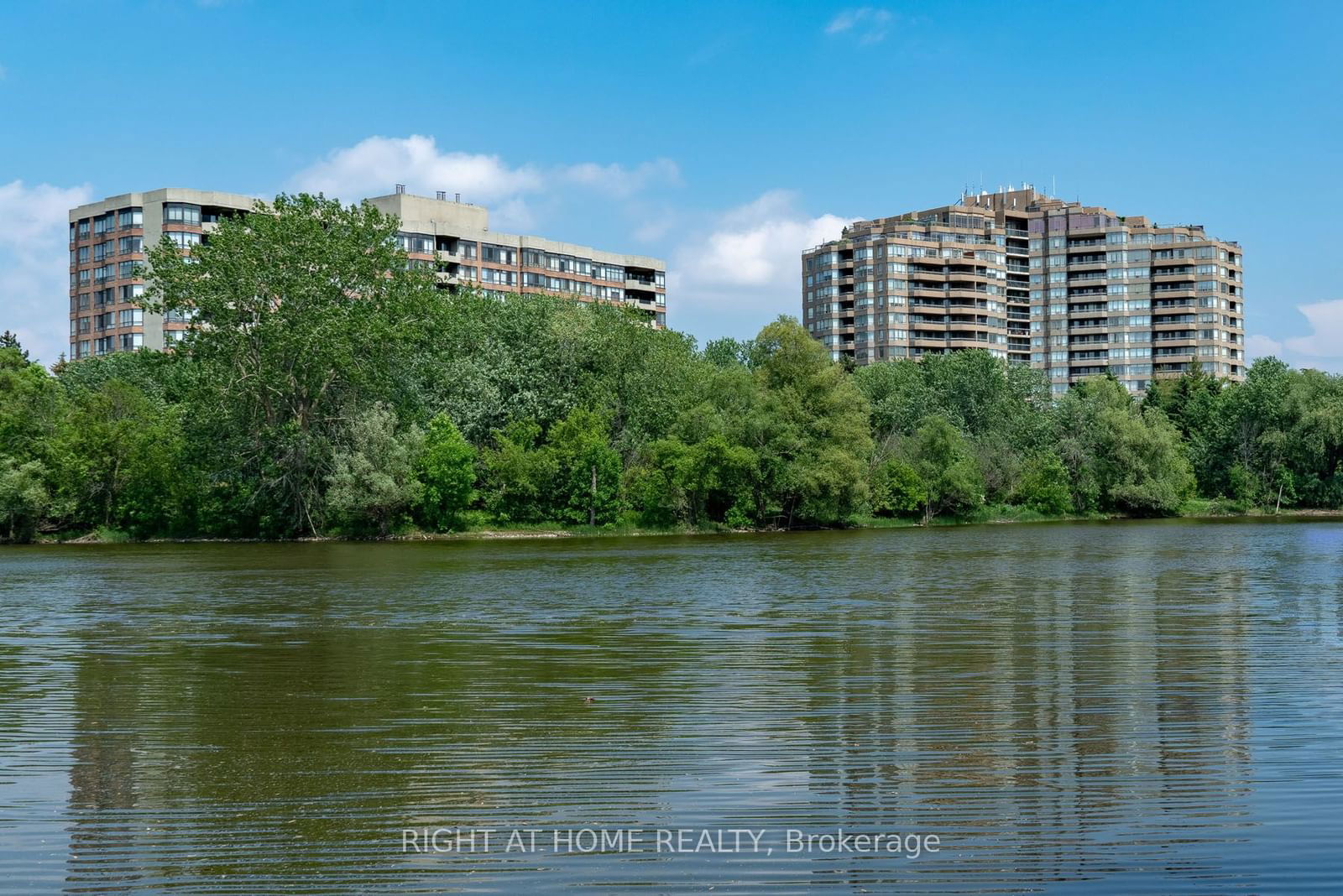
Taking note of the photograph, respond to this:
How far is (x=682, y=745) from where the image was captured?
568 inches

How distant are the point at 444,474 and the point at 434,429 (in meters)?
3.97

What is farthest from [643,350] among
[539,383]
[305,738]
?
[305,738]

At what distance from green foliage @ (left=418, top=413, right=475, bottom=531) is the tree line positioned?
185 millimetres

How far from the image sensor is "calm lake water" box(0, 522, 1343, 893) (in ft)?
32.7

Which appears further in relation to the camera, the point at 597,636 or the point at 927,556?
the point at 927,556

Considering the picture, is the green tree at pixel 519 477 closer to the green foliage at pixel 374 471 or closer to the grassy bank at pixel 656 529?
the grassy bank at pixel 656 529

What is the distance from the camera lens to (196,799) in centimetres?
1213

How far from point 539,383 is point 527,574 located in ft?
A: 188

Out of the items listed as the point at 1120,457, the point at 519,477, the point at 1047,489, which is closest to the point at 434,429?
the point at 519,477

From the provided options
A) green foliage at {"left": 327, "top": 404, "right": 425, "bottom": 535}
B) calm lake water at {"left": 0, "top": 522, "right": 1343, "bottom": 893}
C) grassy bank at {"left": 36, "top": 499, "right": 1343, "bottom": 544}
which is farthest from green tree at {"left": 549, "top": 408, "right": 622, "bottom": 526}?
calm lake water at {"left": 0, "top": 522, "right": 1343, "bottom": 893}

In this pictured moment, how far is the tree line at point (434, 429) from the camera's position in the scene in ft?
302

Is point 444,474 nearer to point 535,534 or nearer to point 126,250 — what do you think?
point 535,534

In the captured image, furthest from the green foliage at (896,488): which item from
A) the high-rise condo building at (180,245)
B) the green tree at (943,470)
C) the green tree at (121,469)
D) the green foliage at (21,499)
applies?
the green foliage at (21,499)

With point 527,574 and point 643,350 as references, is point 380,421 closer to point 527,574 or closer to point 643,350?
point 643,350
